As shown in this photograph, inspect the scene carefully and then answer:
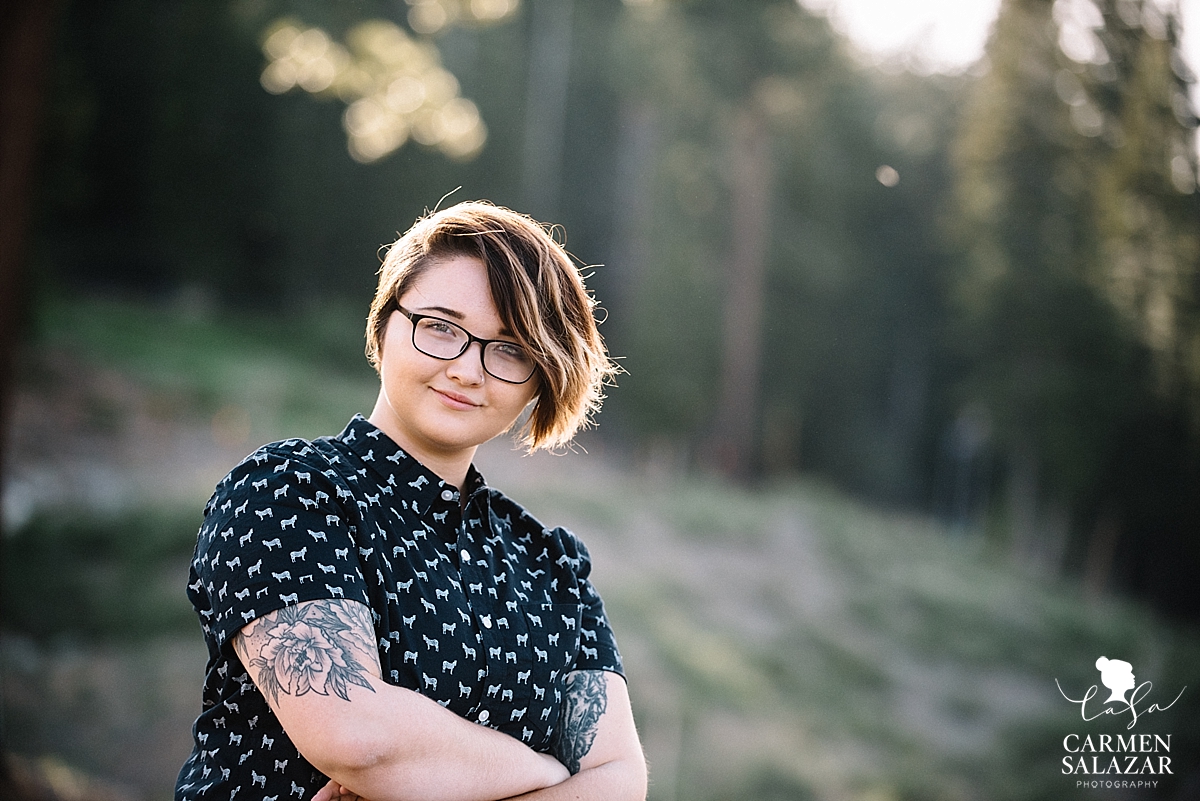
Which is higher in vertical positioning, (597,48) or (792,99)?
(597,48)

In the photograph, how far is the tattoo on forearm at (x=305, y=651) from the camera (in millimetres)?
1090

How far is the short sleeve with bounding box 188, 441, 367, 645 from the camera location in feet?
3.63

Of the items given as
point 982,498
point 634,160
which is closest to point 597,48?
point 634,160

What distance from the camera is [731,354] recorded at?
759 cm

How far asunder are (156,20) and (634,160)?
355 centimetres

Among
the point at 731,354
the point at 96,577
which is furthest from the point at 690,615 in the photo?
the point at 96,577

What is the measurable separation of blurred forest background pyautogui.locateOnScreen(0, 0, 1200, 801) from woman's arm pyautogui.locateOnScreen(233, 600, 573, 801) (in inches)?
157

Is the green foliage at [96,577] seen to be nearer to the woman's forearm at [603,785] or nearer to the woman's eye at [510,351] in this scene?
the woman's forearm at [603,785]

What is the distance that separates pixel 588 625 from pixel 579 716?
129 millimetres

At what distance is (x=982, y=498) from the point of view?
6.70 m

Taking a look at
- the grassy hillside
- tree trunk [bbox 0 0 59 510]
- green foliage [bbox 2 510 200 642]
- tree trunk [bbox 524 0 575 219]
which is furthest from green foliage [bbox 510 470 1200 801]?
tree trunk [bbox 0 0 59 510]

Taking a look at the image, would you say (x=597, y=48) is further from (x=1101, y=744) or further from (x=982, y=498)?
(x=1101, y=744)

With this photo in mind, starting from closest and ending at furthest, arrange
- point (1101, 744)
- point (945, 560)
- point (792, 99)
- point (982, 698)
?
point (1101, 744), point (982, 698), point (945, 560), point (792, 99)

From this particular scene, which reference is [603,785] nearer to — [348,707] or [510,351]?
[348,707]
